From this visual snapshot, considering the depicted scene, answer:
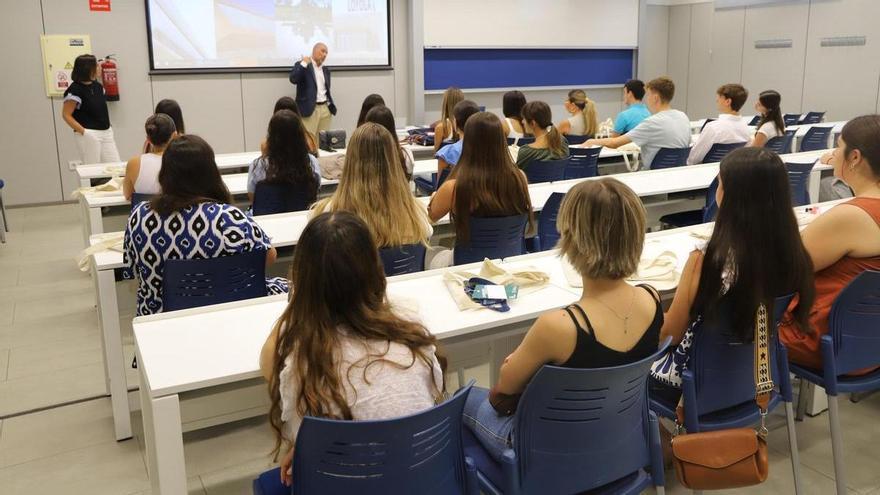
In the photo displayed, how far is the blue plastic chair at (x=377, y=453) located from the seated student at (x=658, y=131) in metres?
4.65

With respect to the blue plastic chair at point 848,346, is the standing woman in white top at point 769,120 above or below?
above

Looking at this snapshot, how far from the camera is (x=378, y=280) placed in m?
1.60

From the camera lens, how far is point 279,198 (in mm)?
4074

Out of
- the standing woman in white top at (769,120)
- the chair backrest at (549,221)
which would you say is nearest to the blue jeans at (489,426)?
the chair backrest at (549,221)

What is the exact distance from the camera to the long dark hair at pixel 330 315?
152 centimetres

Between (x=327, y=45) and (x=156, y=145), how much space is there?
5.58 m

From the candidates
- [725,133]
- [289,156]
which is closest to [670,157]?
[725,133]

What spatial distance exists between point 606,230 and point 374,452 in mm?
783

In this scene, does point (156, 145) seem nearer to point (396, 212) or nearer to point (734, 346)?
point (396, 212)

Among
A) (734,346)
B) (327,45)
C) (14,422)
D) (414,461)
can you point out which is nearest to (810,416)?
(734,346)

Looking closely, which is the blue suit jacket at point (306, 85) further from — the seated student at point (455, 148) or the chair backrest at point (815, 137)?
the chair backrest at point (815, 137)

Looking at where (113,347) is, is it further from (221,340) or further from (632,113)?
(632,113)

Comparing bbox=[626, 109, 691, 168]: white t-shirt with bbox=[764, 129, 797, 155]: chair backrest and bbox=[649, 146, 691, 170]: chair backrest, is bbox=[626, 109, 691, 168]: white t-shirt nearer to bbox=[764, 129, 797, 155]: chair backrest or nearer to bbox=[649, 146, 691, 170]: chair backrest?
bbox=[649, 146, 691, 170]: chair backrest

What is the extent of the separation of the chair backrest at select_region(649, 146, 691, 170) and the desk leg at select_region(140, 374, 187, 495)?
4654 mm
